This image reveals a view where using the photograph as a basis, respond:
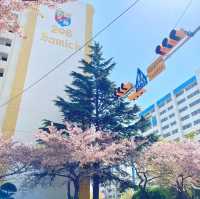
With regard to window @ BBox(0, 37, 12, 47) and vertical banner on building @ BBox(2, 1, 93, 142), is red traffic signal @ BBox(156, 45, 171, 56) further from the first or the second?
window @ BBox(0, 37, 12, 47)

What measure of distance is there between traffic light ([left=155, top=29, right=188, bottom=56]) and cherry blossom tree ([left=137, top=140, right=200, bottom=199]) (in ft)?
40.7

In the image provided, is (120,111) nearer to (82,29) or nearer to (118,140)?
(118,140)

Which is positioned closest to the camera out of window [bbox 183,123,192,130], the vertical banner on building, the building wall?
the building wall

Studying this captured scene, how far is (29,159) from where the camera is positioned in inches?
619

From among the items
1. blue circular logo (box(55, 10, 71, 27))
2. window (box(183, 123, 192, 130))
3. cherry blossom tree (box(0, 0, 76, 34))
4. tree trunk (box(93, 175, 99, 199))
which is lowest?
tree trunk (box(93, 175, 99, 199))

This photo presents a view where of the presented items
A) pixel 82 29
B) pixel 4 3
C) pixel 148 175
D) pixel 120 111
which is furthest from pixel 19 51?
pixel 4 3

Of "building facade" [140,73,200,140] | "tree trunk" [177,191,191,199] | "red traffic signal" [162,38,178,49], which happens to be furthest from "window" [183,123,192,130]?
"red traffic signal" [162,38,178,49]

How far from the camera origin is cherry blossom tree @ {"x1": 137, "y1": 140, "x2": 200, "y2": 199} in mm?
16953

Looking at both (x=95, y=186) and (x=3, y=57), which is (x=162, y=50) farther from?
(x=3, y=57)

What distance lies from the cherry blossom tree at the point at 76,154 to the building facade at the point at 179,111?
45.9 meters

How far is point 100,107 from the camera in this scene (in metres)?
20.5

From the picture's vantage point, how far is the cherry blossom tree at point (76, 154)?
15.0m

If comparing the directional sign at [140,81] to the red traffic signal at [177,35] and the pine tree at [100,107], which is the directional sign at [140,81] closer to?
the red traffic signal at [177,35]

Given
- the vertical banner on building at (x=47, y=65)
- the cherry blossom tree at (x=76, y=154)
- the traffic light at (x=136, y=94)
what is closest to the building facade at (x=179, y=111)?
the vertical banner on building at (x=47, y=65)
